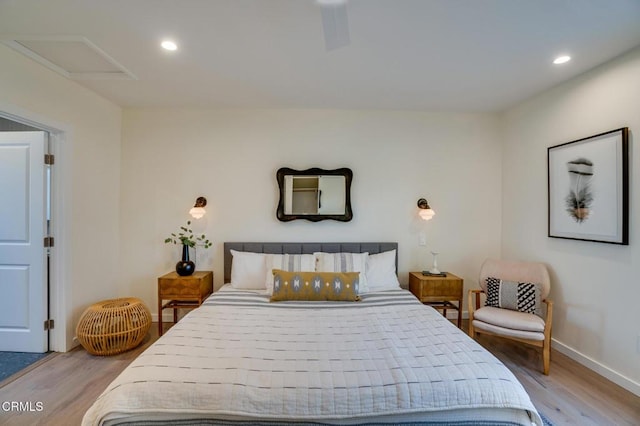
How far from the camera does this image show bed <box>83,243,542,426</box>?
4.14 ft

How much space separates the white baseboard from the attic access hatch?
15.5ft

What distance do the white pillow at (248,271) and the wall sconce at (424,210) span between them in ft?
6.19

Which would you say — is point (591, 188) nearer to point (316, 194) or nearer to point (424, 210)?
point (424, 210)

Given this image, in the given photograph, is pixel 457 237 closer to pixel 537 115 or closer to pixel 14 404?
pixel 537 115

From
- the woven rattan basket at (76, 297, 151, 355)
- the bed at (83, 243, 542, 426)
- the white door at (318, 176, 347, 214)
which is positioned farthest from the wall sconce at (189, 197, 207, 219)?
the bed at (83, 243, 542, 426)

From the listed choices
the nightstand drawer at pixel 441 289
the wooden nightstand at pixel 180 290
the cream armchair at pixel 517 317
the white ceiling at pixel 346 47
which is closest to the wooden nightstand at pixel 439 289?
the nightstand drawer at pixel 441 289

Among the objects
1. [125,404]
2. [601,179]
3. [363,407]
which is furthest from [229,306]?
[601,179]

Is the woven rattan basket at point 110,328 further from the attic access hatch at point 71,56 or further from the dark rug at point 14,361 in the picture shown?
the attic access hatch at point 71,56

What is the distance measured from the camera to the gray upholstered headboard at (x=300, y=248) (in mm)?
3244

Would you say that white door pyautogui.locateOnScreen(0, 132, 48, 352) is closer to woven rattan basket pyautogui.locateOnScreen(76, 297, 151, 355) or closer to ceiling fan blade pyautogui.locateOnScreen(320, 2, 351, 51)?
woven rattan basket pyautogui.locateOnScreen(76, 297, 151, 355)

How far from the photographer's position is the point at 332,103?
313 centimetres

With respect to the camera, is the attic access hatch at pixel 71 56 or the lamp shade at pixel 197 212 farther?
the lamp shade at pixel 197 212

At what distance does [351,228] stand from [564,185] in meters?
2.12

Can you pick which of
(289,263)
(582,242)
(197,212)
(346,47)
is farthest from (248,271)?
(582,242)
